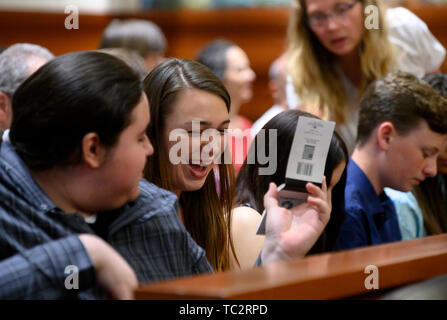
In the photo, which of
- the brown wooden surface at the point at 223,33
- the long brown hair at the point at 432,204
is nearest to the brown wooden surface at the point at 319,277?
the long brown hair at the point at 432,204

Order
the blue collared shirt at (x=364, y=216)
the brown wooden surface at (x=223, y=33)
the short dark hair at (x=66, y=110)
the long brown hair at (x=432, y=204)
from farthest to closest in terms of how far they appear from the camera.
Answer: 1. the brown wooden surface at (x=223, y=33)
2. the long brown hair at (x=432, y=204)
3. the blue collared shirt at (x=364, y=216)
4. the short dark hair at (x=66, y=110)

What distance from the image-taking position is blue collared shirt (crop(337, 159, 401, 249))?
227cm

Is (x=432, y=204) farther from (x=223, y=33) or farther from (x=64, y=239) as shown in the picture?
(x=223, y=33)

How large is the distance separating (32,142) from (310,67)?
1953mm

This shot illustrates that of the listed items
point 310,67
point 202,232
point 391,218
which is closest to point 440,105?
point 391,218

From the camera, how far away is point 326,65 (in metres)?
3.20

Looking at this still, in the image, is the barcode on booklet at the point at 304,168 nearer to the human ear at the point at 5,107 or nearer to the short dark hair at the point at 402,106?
the short dark hair at the point at 402,106

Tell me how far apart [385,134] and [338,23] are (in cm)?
78

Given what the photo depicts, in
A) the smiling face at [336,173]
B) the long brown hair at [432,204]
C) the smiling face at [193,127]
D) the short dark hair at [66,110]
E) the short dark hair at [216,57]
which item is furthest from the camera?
the short dark hair at [216,57]

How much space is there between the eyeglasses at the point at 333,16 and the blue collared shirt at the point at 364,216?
86 centimetres

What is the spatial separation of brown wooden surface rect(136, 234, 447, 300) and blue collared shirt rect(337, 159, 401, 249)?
583mm

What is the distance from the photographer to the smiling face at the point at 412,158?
2430mm
